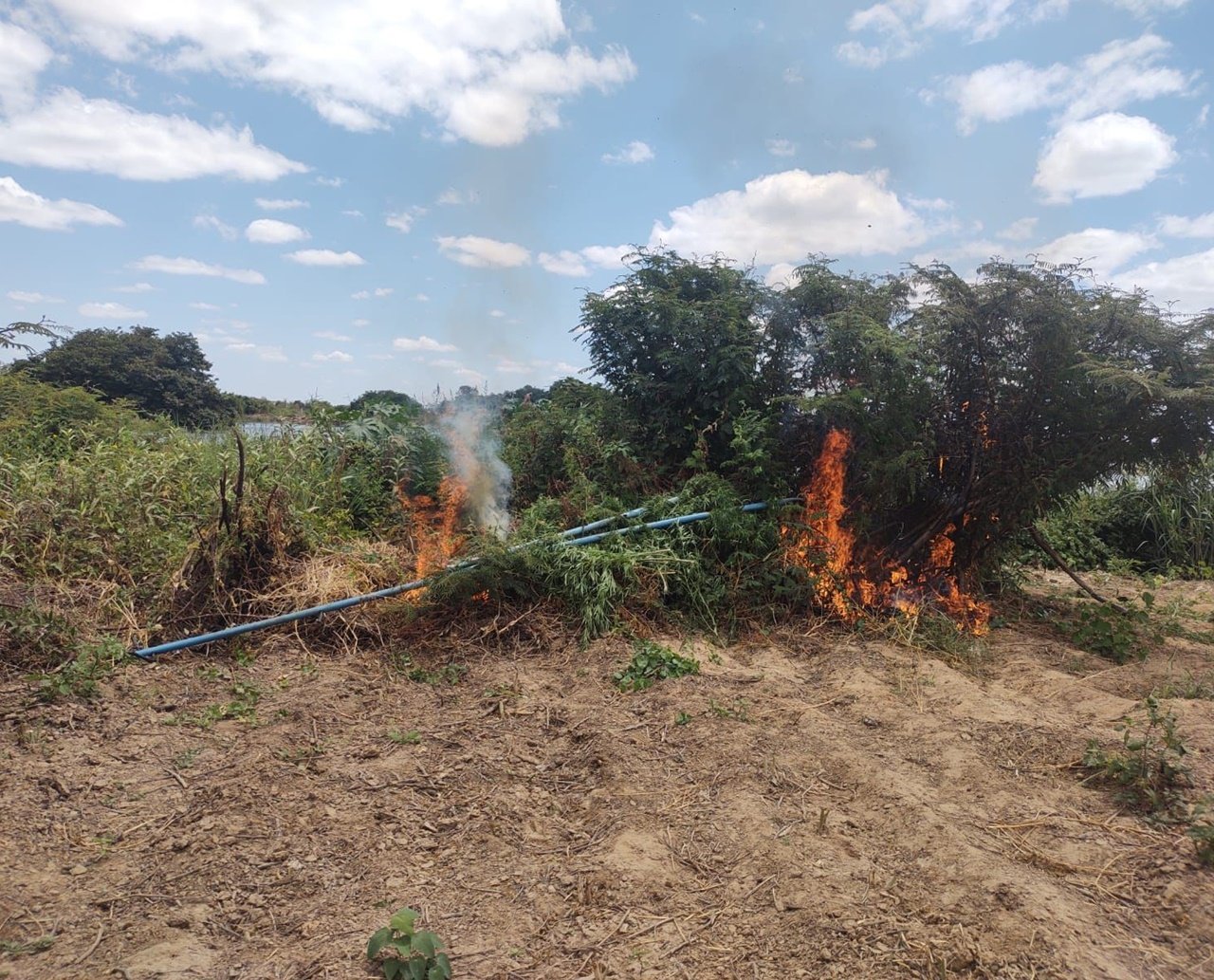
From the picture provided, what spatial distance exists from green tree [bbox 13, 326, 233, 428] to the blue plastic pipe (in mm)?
8693

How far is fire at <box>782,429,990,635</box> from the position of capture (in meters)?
5.73

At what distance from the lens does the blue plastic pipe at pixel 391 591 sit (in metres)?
4.57

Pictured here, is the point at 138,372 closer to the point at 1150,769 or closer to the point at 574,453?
the point at 574,453

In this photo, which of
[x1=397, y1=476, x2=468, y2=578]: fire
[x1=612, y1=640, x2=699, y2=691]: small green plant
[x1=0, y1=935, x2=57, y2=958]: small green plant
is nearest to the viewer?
[x1=0, y1=935, x2=57, y2=958]: small green plant

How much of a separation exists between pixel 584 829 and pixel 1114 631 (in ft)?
14.6

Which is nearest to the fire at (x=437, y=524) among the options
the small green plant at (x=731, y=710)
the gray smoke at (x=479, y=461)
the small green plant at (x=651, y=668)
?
the gray smoke at (x=479, y=461)

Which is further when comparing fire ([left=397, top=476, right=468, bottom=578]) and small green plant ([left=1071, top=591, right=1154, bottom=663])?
fire ([left=397, top=476, right=468, bottom=578])

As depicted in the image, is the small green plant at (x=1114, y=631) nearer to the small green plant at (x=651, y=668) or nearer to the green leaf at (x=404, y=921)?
the small green plant at (x=651, y=668)

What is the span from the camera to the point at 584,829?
3172 mm

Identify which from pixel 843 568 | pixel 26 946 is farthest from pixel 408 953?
pixel 843 568

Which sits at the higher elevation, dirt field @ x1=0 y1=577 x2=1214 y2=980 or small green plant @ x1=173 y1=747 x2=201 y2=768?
small green plant @ x1=173 y1=747 x2=201 y2=768

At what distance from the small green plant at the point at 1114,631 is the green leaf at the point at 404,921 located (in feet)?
15.7

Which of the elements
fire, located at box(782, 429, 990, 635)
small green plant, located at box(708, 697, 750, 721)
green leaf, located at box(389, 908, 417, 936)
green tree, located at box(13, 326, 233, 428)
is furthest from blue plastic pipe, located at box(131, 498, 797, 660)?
green tree, located at box(13, 326, 233, 428)

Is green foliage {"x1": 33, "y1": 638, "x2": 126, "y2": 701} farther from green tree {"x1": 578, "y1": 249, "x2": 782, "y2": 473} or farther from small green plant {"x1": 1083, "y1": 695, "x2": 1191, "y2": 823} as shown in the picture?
small green plant {"x1": 1083, "y1": 695, "x2": 1191, "y2": 823}
